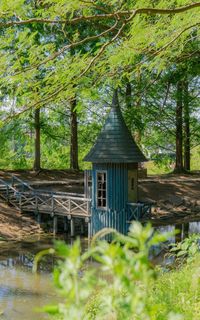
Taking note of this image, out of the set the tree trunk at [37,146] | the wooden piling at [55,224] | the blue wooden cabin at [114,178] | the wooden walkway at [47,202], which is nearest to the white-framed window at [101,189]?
the blue wooden cabin at [114,178]

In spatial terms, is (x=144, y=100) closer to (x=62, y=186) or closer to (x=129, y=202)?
(x=62, y=186)

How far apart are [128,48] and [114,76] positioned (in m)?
0.78

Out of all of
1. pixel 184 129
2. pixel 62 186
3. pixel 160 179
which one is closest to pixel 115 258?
pixel 62 186

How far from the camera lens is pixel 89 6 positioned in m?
5.51

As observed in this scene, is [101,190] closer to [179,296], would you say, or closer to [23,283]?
[23,283]

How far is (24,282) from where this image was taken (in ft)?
37.8

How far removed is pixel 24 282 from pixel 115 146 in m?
6.12

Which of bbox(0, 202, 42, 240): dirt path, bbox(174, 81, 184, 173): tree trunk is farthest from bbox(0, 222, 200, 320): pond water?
bbox(174, 81, 184, 173): tree trunk

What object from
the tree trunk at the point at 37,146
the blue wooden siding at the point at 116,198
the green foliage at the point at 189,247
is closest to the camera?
the green foliage at the point at 189,247

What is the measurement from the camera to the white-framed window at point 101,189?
52.0 feet

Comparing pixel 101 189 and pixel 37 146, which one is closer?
pixel 101 189

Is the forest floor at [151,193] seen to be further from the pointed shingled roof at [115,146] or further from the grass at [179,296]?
the grass at [179,296]

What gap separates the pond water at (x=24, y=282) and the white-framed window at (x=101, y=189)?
1.58m

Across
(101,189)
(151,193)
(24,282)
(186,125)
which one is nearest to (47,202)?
(101,189)
